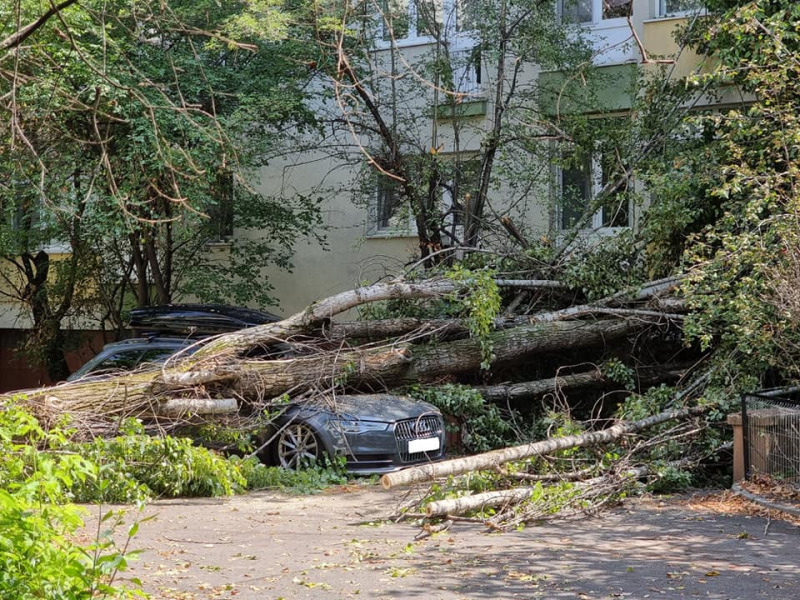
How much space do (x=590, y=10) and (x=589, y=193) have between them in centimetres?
367

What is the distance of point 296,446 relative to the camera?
1169 cm

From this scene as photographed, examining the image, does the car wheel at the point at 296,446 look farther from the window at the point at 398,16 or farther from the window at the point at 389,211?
the window at the point at 398,16

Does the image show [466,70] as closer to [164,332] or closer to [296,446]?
[164,332]

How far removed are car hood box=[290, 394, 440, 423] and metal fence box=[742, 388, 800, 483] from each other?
3647 mm

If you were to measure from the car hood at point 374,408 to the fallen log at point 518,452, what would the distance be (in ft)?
4.52

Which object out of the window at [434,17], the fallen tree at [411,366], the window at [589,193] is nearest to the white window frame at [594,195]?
the window at [589,193]

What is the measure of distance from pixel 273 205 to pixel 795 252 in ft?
35.9

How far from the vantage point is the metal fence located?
9.57 meters

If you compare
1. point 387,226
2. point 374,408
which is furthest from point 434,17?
point 374,408

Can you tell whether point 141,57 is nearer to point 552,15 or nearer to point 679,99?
point 552,15

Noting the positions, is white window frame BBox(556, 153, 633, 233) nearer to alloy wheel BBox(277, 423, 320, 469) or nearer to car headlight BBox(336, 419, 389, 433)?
car headlight BBox(336, 419, 389, 433)

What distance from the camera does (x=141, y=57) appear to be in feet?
54.6

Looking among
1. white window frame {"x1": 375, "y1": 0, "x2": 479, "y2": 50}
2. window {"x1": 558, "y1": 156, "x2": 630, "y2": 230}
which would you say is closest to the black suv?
window {"x1": 558, "y1": 156, "x2": 630, "y2": 230}

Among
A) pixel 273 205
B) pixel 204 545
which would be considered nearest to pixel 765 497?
pixel 204 545
